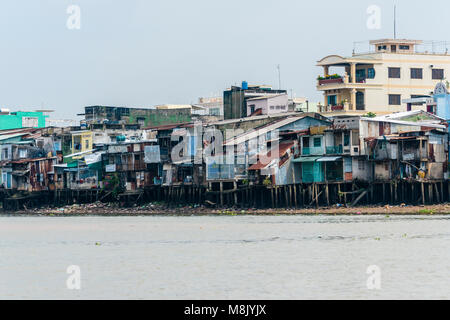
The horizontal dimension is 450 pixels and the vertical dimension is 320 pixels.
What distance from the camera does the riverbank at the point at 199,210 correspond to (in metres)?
55.8

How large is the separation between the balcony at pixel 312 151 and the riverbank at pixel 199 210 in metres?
4.11

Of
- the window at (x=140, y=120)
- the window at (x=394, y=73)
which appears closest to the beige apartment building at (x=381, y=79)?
the window at (x=394, y=73)

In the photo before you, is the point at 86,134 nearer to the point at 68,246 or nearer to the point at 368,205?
the point at 368,205

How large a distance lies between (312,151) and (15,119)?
145ft

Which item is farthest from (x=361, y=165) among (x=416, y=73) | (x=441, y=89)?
(x=416, y=73)

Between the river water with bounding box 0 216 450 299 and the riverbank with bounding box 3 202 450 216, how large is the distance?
10.0 ft

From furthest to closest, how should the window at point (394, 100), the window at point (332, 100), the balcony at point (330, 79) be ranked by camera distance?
the window at point (394, 100) < the window at point (332, 100) < the balcony at point (330, 79)

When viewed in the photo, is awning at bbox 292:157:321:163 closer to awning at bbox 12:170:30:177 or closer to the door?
the door

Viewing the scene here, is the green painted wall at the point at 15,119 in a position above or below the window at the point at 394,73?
below

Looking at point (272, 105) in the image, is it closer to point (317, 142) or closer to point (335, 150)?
point (317, 142)

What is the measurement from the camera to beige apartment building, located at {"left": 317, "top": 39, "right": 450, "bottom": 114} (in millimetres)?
75438

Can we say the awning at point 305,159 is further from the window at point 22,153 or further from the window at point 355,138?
the window at point 22,153

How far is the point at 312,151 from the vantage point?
208ft

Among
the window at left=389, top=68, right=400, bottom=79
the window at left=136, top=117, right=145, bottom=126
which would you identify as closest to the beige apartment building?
the window at left=389, top=68, right=400, bottom=79
